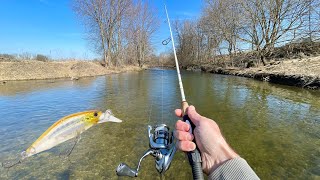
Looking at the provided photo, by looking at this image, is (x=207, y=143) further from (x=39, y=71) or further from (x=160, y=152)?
(x=39, y=71)

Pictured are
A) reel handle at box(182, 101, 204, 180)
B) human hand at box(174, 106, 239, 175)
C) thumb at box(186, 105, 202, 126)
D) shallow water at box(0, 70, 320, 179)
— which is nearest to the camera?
reel handle at box(182, 101, 204, 180)

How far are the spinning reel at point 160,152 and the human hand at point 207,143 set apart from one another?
42 cm

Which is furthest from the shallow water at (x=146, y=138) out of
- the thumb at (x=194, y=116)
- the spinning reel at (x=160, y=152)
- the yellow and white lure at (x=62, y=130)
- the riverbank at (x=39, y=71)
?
the riverbank at (x=39, y=71)

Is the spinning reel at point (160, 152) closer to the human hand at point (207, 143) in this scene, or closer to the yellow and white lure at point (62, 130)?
the human hand at point (207, 143)

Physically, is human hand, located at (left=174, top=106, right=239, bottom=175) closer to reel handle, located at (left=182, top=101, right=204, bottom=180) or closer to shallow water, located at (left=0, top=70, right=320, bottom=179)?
reel handle, located at (left=182, top=101, right=204, bottom=180)

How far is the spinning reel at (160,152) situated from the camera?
201cm

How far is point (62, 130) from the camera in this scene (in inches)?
146

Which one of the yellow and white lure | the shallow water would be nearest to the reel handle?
the shallow water

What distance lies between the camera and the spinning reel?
2.01 meters

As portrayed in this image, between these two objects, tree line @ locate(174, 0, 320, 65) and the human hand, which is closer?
the human hand

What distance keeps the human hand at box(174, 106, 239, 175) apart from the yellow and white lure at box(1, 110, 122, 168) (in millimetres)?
2700

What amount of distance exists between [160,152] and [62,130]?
2.37 m

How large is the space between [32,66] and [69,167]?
2460cm

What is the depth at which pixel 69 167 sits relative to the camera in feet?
14.1
